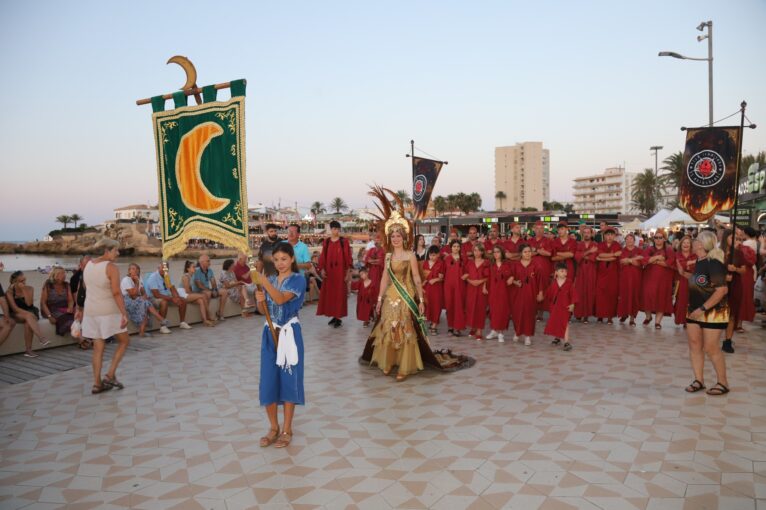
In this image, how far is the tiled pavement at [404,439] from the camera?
344 centimetres

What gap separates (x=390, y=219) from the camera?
6.57 metres

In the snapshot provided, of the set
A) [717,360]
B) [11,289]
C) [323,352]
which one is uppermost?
[11,289]

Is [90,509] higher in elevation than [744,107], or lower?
lower

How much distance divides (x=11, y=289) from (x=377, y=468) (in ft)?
21.8

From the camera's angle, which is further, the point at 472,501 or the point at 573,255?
the point at 573,255

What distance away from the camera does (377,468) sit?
3.82 m

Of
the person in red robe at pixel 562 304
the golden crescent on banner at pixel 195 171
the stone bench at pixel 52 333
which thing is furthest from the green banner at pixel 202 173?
the person in red robe at pixel 562 304

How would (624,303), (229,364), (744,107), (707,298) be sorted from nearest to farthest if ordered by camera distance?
(707,298) < (744,107) < (229,364) < (624,303)

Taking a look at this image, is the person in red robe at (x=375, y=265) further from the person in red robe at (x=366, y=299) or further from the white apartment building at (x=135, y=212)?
the white apartment building at (x=135, y=212)

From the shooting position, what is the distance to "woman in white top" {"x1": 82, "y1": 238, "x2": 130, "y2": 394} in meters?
5.62

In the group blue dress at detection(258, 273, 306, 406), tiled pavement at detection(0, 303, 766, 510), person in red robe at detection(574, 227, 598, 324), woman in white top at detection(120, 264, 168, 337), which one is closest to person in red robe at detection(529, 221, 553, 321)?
person in red robe at detection(574, 227, 598, 324)

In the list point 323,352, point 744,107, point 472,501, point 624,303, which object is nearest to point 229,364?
point 323,352

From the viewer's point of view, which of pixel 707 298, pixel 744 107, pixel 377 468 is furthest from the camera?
pixel 744 107

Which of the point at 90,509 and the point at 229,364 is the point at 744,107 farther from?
the point at 90,509
